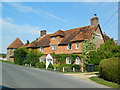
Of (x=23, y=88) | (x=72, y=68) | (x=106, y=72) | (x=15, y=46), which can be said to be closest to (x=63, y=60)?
(x=72, y=68)

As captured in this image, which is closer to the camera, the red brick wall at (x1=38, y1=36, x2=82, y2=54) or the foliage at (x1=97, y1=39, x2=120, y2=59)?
the foliage at (x1=97, y1=39, x2=120, y2=59)

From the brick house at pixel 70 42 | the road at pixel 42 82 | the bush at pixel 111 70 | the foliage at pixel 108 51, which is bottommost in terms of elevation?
the road at pixel 42 82

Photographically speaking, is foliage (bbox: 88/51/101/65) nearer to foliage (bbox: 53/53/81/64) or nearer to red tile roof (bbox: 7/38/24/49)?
foliage (bbox: 53/53/81/64)

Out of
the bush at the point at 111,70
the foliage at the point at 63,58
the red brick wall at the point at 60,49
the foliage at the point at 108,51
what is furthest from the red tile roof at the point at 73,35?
the bush at the point at 111,70

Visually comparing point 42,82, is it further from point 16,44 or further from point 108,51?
point 16,44

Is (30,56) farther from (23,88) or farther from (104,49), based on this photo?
(23,88)

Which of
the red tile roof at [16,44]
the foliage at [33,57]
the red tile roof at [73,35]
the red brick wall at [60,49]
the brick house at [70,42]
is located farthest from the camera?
the red tile roof at [16,44]

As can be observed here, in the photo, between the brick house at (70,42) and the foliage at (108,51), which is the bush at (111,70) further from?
the brick house at (70,42)

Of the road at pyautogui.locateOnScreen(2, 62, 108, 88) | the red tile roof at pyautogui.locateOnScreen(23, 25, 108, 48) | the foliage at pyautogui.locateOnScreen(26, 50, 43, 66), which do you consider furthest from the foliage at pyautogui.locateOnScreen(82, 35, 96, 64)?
the foliage at pyautogui.locateOnScreen(26, 50, 43, 66)

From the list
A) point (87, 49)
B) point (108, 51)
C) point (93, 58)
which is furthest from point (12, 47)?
point (108, 51)

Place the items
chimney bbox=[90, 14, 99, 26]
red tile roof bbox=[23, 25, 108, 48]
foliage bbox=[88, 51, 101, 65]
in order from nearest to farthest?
foliage bbox=[88, 51, 101, 65]
red tile roof bbox=[23, 25, 108, 48]
chimney bbox=[90, 14, 99, 26]

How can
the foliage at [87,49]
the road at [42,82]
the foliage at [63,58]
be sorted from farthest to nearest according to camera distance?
the foliage at [63,58], the foliage at [87,49], the road at [42,82]

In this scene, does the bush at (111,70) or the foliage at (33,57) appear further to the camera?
the foliage at (33,57)

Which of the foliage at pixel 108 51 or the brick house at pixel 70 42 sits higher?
the brick house at pixel 70 42
